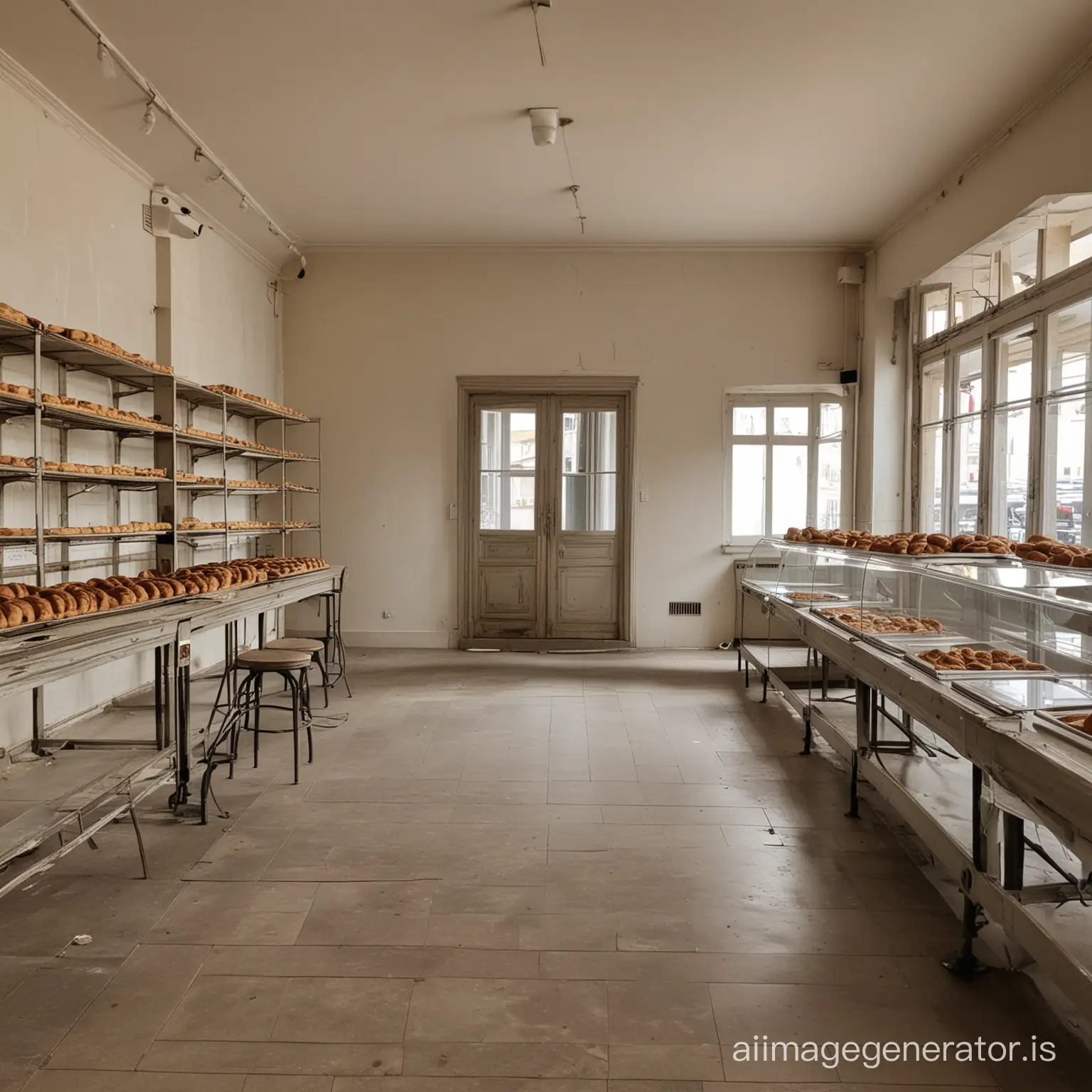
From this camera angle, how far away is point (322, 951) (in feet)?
8.79

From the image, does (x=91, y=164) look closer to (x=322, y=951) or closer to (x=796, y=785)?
(x=322, y=951)

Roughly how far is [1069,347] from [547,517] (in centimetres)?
487

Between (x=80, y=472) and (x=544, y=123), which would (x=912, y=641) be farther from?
(x=80, y=472)

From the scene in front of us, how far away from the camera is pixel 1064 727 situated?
2240mm

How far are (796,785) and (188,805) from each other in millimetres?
3028

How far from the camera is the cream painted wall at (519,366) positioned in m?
8.55

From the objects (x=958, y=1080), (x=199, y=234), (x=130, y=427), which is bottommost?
(x=958, y=1080)

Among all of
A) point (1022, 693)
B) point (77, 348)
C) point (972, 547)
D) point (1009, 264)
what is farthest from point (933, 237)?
point (77, 348)

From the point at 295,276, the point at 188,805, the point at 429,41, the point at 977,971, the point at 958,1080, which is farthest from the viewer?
the point at 295,276

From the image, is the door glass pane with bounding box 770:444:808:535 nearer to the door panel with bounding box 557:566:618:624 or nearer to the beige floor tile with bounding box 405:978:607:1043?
the door panel with bounding box 557:566:618:624

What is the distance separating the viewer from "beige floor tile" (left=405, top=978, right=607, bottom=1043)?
225cm

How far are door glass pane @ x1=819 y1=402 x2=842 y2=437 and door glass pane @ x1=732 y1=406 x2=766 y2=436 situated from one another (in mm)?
606

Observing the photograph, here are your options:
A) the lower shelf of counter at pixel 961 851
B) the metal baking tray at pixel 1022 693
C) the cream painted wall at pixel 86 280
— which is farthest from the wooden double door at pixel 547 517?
the metal baking tray at pixel 1022 693

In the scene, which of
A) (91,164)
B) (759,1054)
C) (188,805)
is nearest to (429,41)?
(91,164)
